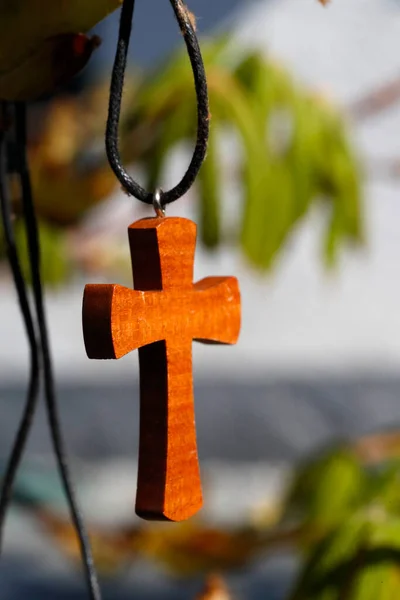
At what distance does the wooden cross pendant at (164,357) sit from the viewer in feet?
0.80

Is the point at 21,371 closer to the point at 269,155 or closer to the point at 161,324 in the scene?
the point at 269,155

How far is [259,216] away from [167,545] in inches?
16.3

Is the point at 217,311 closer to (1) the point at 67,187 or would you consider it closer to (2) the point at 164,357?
(2) the point at 164,357

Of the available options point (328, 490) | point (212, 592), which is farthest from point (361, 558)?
point (328, 490)

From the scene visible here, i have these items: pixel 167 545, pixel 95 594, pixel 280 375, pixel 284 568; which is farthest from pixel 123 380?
pixel 95 594

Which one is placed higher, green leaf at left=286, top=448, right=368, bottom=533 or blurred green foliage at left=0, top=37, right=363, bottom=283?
blurred green foliage at left=0, top=37, right=363, bottom=283

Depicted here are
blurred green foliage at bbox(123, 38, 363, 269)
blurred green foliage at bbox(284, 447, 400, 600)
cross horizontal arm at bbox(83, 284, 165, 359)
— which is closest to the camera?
cross horizontal arm at bbox(83, 284, 165, 359)

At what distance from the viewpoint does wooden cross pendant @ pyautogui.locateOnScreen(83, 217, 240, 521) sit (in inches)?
9.6

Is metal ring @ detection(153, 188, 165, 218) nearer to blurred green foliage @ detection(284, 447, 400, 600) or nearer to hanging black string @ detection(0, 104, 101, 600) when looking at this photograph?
hanging black string @ detection(0, 104, 101, 600)

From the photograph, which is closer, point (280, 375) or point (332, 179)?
point (332, 179)

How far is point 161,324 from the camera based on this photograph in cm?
25

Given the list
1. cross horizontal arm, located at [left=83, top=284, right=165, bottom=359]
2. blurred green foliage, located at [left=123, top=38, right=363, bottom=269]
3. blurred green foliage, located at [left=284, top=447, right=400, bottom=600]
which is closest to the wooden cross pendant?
cross horizontal arm, located at [left=83, top=284, right=165, bottom=359]

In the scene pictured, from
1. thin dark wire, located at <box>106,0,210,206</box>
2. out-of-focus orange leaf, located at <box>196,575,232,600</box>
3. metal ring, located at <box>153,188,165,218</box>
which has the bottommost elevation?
out-of-focus orange leaf, located at <box>196,575,232,600</box>

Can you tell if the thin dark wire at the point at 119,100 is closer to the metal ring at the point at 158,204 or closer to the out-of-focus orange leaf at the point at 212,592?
the metal ring at the point at 158,204
